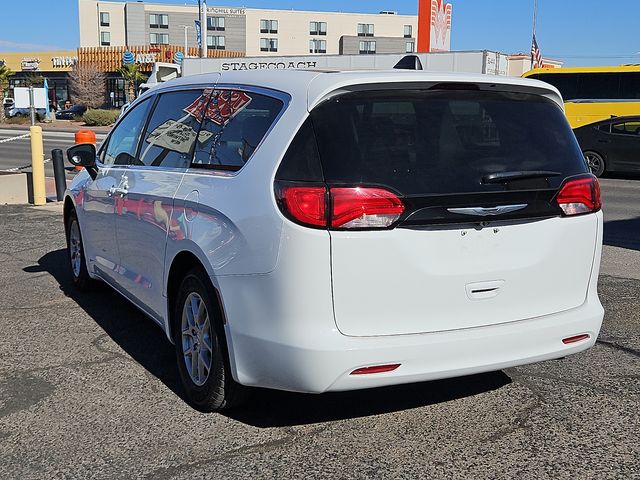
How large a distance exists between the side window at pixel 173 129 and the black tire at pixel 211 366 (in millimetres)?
732

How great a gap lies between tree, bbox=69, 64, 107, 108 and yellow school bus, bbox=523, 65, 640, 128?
5304cm

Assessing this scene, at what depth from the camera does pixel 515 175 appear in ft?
11.8

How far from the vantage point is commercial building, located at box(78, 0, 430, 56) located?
93062mm

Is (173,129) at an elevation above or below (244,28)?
below

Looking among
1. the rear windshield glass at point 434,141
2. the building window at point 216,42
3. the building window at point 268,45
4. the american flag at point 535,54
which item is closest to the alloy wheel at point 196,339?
the rear windshield glass at point 434,141

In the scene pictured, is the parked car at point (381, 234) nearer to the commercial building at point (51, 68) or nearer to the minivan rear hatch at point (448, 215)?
the minivan rear hatch at point (448, 215)

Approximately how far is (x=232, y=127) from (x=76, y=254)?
10.7 ft

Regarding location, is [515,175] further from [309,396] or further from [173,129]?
[173,129]

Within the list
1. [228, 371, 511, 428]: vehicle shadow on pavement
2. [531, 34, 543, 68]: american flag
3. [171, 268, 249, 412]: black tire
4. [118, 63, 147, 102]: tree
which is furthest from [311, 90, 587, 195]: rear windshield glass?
[118, 63, 147, 102]: tree

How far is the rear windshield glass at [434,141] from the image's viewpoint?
3381 millimetres

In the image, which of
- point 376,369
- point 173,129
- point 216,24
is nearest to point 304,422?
point 376,369

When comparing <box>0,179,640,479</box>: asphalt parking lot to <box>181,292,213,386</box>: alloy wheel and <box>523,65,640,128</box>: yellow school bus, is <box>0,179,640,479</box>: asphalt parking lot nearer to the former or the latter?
<box>181,292,213,386</box>: alloy wheel

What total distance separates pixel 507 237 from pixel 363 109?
0.88 m

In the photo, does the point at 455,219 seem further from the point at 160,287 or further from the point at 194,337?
the point at 160,287
